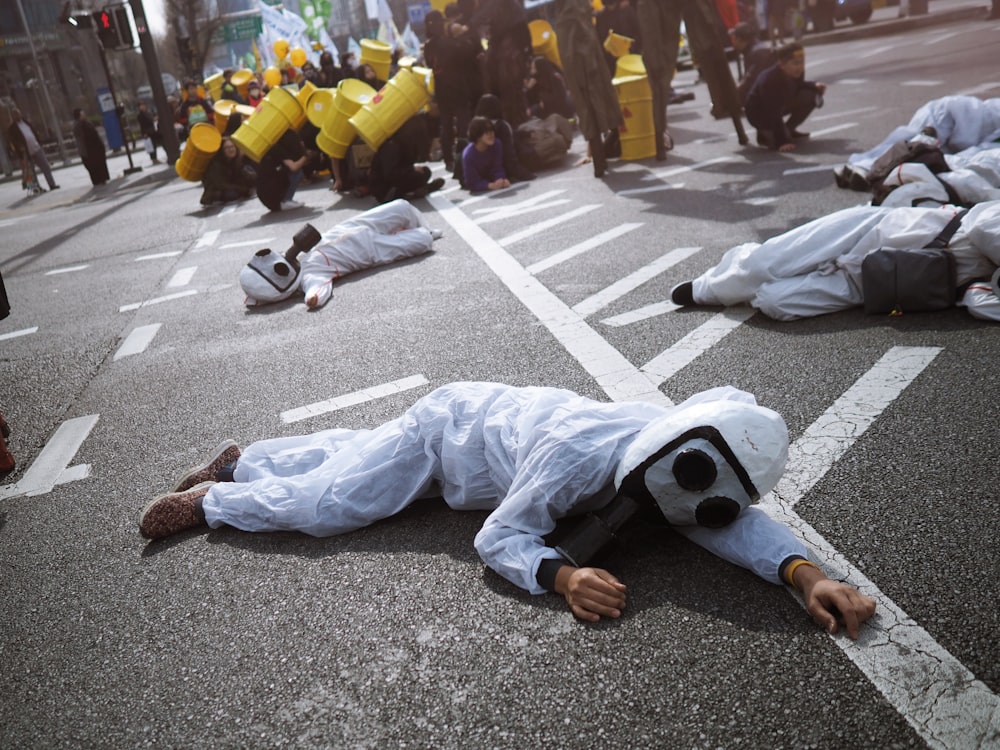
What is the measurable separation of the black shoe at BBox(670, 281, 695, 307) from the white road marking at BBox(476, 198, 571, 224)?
408 cm

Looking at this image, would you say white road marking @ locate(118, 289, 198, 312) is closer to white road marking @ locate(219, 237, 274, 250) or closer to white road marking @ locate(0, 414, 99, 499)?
white road marking @ locate(219, 237, 274, 250)

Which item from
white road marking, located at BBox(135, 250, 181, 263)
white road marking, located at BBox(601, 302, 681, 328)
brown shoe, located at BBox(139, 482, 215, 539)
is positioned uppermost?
brown shoe, located at BBox(139, 482, 215, 539)

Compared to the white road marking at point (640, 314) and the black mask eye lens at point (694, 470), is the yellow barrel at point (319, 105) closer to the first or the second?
the white road marking at point (640, 314)

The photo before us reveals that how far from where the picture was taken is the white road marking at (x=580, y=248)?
6.89m

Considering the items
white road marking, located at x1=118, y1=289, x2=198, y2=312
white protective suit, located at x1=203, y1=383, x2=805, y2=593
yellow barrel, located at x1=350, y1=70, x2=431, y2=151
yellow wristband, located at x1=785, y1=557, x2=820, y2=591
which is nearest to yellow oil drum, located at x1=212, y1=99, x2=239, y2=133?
yellow barrel, located at x1=350, y1=70, x2=431, y2=151

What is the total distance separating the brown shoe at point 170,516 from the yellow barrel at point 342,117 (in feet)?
30.1

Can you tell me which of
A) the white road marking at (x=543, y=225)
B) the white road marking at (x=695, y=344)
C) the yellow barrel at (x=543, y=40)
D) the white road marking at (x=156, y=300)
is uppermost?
the yellow barrel at (x=543, y=40)

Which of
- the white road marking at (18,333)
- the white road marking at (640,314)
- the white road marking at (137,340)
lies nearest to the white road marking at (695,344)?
the white road marking at (640,314)

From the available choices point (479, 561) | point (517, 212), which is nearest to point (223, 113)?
point (517, 212)

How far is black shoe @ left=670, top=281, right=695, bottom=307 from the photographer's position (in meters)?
5.23

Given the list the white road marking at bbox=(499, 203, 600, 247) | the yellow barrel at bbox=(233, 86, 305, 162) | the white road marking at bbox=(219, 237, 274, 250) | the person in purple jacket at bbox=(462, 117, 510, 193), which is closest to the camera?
the white road marking at bbox=(499, 203, 600, 247)

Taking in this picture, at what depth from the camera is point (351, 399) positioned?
4684 millimetres

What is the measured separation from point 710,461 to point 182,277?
7523mm

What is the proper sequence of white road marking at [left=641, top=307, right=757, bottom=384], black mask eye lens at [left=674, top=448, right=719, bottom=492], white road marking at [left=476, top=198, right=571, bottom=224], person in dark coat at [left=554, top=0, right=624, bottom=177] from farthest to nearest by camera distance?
person in dark coat at [left=554, top=0, right=624, bottom=177] < white road marking at [left=476, top=198, right=571, bottom=224] < white road marking at [left=641, top=307, right=757, bottom=384] < black mask eye lens at [left=674, top=448, right=719, bottom=492]
